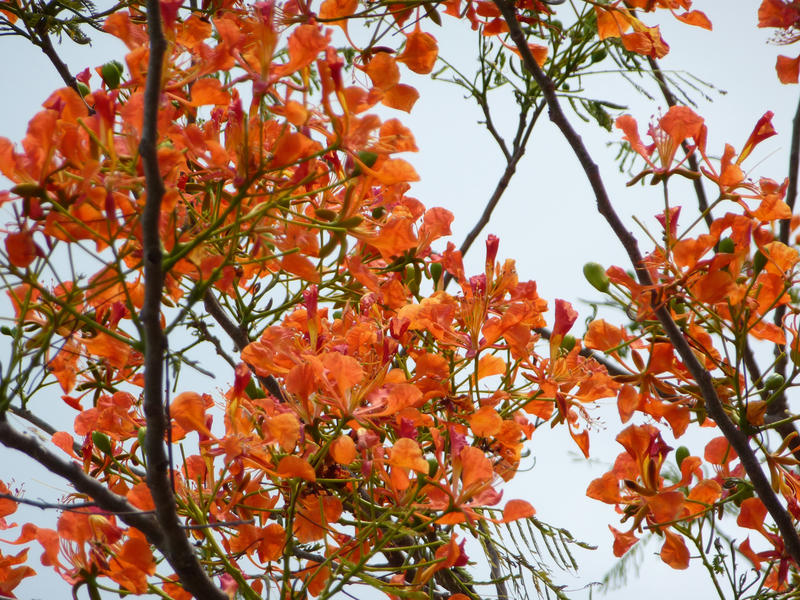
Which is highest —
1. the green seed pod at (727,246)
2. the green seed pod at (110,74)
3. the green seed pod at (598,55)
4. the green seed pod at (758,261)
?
the green seed pod at (598,55)

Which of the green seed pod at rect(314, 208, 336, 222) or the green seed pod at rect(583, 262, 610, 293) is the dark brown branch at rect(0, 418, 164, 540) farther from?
the green seed pod at rect(583, 262, 610, 293)

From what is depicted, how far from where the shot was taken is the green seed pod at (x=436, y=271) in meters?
1.58

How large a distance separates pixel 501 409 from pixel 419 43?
0.66 m

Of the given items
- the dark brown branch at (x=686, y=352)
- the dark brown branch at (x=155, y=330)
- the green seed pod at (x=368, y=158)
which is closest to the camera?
the dark brown branch at (x=155, y=330)

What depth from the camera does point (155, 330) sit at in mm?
878

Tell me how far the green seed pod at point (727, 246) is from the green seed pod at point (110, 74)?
1117 mm

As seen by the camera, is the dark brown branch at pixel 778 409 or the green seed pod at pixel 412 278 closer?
the green seed pod at pixel 412 278

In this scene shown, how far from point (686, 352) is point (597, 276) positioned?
7.7 inches

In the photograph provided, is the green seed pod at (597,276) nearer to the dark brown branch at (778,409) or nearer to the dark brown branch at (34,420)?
the dark brown branch at (778,409)

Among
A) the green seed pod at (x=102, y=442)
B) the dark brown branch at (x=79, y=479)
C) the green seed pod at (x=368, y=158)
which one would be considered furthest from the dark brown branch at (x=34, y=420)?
the green seed pod at (x=368, y=158)

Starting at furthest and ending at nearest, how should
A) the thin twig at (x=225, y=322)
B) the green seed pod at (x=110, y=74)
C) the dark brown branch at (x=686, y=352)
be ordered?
the thin twig at (x=225, y=322) < the green seed pod at (x=110, y=74) < the dark brown branch at (x=686, y=352)

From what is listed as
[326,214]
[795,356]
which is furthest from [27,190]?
[795,356]

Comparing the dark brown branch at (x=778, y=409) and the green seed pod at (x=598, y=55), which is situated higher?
the green seed pod at (x=598, y=55)

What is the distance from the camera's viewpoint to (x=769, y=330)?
1.49 metres
